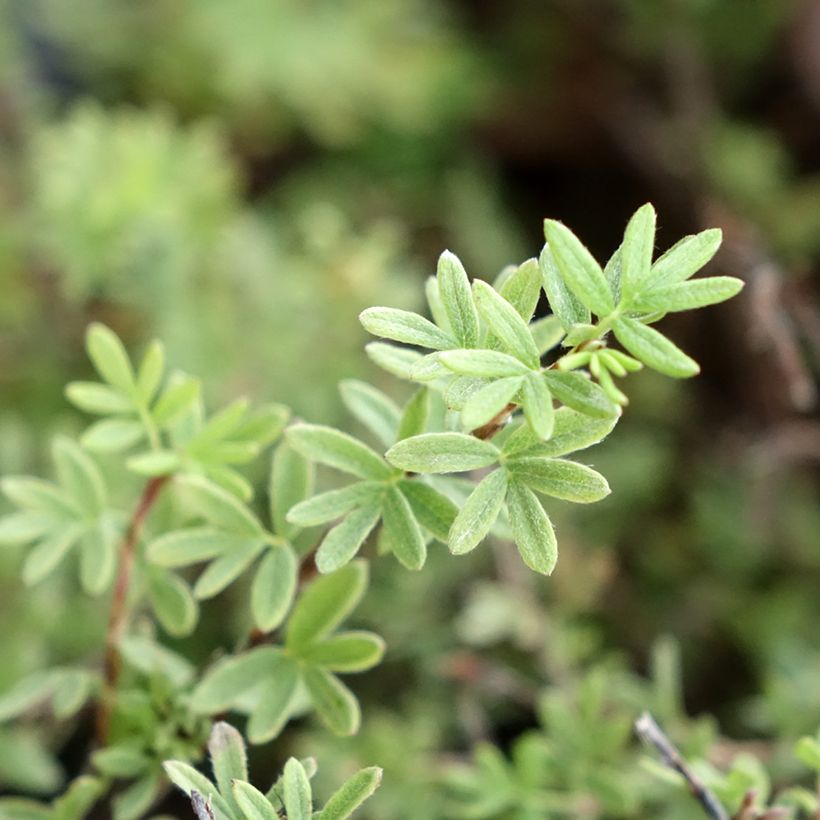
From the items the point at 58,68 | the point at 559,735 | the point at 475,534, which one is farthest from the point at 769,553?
the point at 58,68

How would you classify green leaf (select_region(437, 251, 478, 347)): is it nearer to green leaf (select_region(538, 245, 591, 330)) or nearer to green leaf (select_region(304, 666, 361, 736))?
green leaf (select_region(538, 245, 591, 330))

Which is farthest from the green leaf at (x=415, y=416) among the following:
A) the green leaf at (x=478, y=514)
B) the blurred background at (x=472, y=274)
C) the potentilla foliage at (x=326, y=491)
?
the blurred background at (x=472, y=274)

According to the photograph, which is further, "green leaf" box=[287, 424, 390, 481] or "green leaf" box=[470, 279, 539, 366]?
"green leaf" box=[287, 424, 390, 481]

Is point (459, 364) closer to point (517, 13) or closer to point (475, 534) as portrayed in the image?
point (475, 534)

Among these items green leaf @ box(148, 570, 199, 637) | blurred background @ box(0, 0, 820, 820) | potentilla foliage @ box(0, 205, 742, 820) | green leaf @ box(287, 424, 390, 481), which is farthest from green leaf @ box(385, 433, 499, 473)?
blurred background @ box(0, 0, 820, 820)

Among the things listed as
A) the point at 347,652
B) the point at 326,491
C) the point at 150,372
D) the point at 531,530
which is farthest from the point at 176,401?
the point at 531,530

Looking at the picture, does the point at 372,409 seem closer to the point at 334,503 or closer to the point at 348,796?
the point at 334,503

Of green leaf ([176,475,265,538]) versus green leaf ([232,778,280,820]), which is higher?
green leaf ([176,475,265,538])
